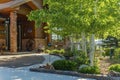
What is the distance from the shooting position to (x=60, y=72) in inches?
476

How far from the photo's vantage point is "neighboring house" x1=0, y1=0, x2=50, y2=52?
Answer: 24.1 meters

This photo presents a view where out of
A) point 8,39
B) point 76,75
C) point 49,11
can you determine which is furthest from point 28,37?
point 76,75

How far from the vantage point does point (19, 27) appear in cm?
2958

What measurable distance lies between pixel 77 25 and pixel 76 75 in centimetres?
219

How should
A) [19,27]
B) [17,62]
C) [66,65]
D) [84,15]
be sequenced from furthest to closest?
1. [19,27]
2. [17,62]
3. [66,65]
4. [84,15]

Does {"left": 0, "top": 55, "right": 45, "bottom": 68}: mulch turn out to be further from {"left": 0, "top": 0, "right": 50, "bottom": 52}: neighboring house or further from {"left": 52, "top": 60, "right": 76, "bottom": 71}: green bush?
{"left": 0, "top": 0, "right": 50, "bottom": 52}: neighboring house

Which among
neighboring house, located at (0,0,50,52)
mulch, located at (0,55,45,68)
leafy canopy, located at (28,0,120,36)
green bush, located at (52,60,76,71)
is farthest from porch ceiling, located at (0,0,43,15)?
green bush, located at (52,60,76,71)

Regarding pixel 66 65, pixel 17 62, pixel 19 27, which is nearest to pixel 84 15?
pixel 66 65

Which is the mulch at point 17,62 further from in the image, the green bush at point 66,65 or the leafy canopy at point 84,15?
the leafy canopy at point 84,15

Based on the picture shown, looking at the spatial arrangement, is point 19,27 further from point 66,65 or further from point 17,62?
point 66,65

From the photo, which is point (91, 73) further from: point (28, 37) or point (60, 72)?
point (28, 37)

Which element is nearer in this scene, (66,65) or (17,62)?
(66,65)

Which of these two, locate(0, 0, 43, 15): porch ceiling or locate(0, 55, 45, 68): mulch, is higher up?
locate(0, 0, 43, 15): porch ceiling

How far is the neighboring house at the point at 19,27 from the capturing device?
79.1 ft
